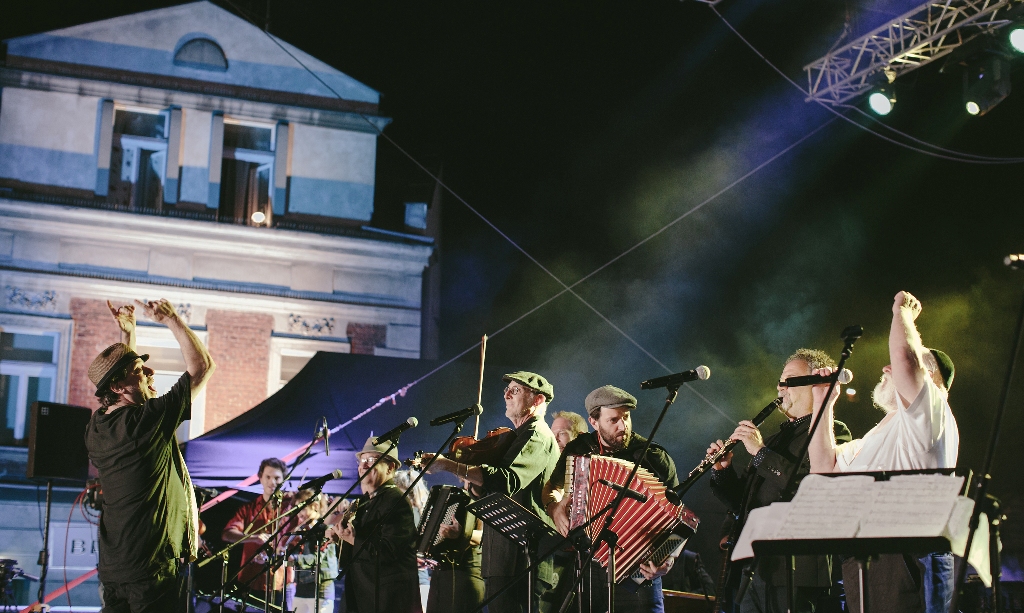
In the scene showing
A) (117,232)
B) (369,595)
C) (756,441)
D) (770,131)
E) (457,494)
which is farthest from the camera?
(117,232)

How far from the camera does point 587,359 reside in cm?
1753

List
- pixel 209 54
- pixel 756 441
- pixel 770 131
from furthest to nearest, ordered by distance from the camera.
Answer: pixel 209 54, pixel 770 131, pixel 756 441

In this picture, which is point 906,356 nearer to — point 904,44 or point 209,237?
point 904,44

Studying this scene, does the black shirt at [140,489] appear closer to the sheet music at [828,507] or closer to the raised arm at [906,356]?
the sheet music at [828,507]

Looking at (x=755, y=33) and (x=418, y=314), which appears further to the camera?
(x=418, y=314)

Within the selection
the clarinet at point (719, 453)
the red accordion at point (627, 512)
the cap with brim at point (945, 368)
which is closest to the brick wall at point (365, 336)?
the red accordion at point (627, 512)

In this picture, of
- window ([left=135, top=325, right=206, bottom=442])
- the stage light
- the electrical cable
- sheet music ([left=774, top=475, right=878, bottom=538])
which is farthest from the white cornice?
sheet music ([left=774, top=475, right=878, bottom=538])

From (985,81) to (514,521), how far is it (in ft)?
28.3

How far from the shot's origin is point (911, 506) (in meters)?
3.71

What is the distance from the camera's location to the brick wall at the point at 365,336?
16.6 metres

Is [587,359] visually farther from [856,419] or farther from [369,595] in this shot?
[369,595]

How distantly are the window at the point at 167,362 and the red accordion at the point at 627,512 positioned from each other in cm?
1162

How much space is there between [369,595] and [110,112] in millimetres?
12512

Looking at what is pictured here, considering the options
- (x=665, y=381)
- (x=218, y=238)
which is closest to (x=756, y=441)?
(x=665, y=381)
